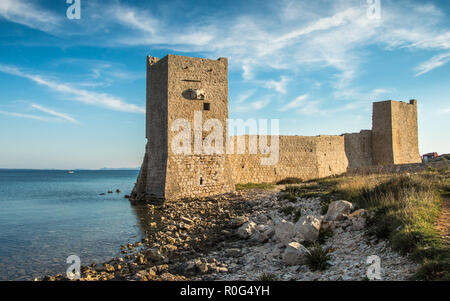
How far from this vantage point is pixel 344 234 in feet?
19.9

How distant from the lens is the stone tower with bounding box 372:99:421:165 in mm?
23594

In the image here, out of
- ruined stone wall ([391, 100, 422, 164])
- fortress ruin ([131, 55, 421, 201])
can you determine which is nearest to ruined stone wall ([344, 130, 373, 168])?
ruined stone wall ([391, 100, 422, 164])

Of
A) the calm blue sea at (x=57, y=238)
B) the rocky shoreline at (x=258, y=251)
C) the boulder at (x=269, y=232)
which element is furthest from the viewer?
the boulder at (x=269, y=232)

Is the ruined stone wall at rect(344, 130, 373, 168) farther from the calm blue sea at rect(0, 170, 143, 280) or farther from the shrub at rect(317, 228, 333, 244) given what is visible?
the shrub at rect(317, 228, 333, 244)

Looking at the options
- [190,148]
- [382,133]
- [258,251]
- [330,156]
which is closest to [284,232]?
[258,251]

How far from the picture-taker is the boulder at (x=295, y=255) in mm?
5230

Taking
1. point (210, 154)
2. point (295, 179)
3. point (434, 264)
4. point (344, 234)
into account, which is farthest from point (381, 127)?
point (434, 264)

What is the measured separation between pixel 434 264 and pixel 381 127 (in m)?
22.9

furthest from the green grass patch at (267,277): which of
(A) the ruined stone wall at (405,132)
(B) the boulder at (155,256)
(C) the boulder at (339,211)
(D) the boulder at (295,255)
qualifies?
(A) the ruined stone wall at (405,132)

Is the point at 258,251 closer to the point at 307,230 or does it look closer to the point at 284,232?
the point at 284,232

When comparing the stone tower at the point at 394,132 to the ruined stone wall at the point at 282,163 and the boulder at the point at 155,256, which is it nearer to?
the ruined stone wall at the point at 282,163

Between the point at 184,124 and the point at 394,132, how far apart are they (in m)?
17.5

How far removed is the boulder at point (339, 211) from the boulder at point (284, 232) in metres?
0.99

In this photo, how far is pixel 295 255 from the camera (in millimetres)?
5285
